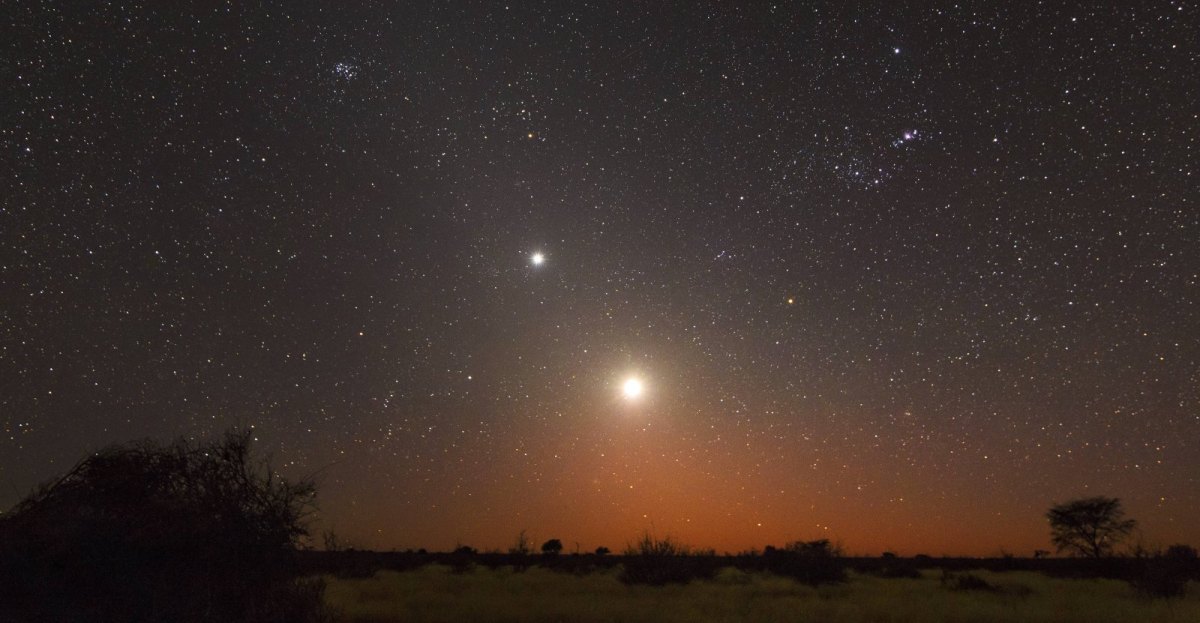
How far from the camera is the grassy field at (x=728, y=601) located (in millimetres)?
19109

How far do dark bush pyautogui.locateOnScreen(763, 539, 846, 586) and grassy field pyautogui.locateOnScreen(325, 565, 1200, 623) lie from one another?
3.52 ft

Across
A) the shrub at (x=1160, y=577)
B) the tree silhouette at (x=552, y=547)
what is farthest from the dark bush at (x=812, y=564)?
the tree silhouette at (x=552, y=547)

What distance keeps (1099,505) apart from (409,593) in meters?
47.9

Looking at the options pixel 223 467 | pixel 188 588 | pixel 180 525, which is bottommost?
pixel 188 588

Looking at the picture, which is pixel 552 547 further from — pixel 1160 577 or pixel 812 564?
pixel 1160 577

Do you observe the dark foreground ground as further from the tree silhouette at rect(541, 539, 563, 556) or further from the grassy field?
the tree silhouette at rect(541, 539, 563, 556)

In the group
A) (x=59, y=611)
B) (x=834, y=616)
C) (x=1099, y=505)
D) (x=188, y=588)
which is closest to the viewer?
(x=59, y=611)

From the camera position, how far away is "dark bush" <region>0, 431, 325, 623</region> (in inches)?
365

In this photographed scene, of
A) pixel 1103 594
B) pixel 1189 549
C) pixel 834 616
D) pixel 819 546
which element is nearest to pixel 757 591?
pixel 834 616

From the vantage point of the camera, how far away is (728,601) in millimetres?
22375

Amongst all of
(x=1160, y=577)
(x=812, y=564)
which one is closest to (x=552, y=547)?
(x=812, y=564)

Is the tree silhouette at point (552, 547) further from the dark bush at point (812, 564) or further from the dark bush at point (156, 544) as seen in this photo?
the dark bush at point (156, 544)

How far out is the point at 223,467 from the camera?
1181cm

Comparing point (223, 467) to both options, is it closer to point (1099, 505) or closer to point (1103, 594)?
point (1103, 594)
